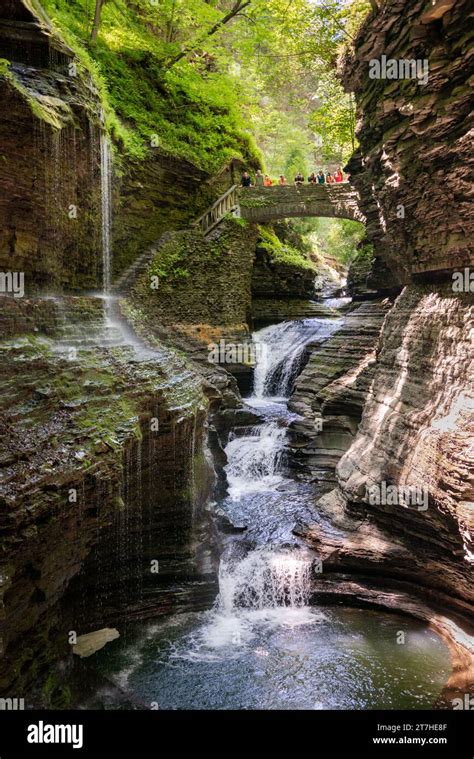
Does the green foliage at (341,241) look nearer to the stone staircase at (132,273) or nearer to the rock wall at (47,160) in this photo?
the stone staircase at (132,273)

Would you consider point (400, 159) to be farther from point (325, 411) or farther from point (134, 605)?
point (134, 605)

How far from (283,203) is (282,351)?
6.20m

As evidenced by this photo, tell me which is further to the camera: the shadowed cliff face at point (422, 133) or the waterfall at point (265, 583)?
the waterfall at point (265, 583)

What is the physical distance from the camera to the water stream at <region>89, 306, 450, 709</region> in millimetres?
6490

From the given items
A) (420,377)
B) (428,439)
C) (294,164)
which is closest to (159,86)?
(294,164)

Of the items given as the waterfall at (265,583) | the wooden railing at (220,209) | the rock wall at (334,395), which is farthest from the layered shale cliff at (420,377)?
the wooden railing at (220,209)

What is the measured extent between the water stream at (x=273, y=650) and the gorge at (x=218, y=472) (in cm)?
4

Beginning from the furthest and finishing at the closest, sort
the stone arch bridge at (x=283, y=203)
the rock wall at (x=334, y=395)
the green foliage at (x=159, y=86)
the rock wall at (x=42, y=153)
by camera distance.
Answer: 1. the stone arch bridge at (x=283, y=203)
2. the green foliage at (x=159, y=86)
3. the rock wall at (x=334, y=395)
4. the rock wall at (x=42, y=153)

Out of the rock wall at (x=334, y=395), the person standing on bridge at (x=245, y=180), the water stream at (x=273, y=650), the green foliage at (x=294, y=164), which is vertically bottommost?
the water stream at (x=273, y=650)

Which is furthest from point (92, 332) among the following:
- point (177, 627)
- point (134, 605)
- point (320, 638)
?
point (320, 638)

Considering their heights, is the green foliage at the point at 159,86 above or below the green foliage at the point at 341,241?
above

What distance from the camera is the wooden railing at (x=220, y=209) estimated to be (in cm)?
1936

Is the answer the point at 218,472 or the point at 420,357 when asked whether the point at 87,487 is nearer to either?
the point at 420,357

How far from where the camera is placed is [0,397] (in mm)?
5574
